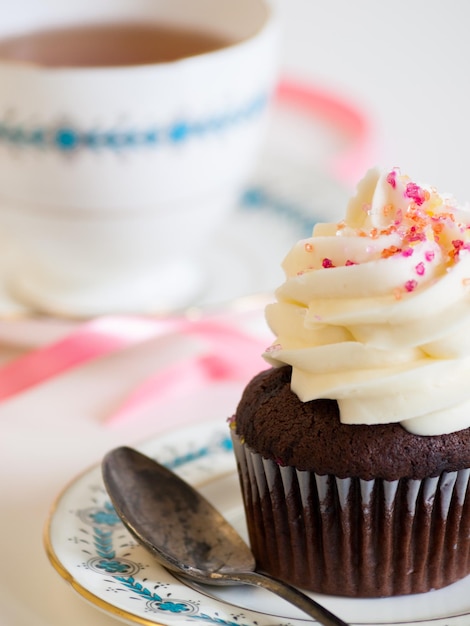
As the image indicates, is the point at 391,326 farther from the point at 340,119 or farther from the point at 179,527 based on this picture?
the point at 340,119

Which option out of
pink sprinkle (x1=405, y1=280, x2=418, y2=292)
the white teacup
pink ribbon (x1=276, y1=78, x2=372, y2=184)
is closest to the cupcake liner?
pink sprinkle (x1=405, y1=280, x2=418, y2=292)

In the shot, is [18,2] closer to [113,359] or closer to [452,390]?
[113,359]

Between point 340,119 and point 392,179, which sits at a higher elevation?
point 340,119

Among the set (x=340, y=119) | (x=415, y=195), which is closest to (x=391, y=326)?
(x=415, y=195)

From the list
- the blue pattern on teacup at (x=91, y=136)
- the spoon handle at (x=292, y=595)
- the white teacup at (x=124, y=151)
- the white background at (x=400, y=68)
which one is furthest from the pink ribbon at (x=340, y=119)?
the spoon handle at (x=292, y=595)

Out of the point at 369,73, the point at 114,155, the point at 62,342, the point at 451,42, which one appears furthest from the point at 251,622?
the point at 451,42

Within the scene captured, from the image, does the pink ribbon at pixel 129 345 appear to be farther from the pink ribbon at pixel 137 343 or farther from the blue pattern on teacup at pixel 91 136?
the blue pattern on teacup at pixel 91 136
